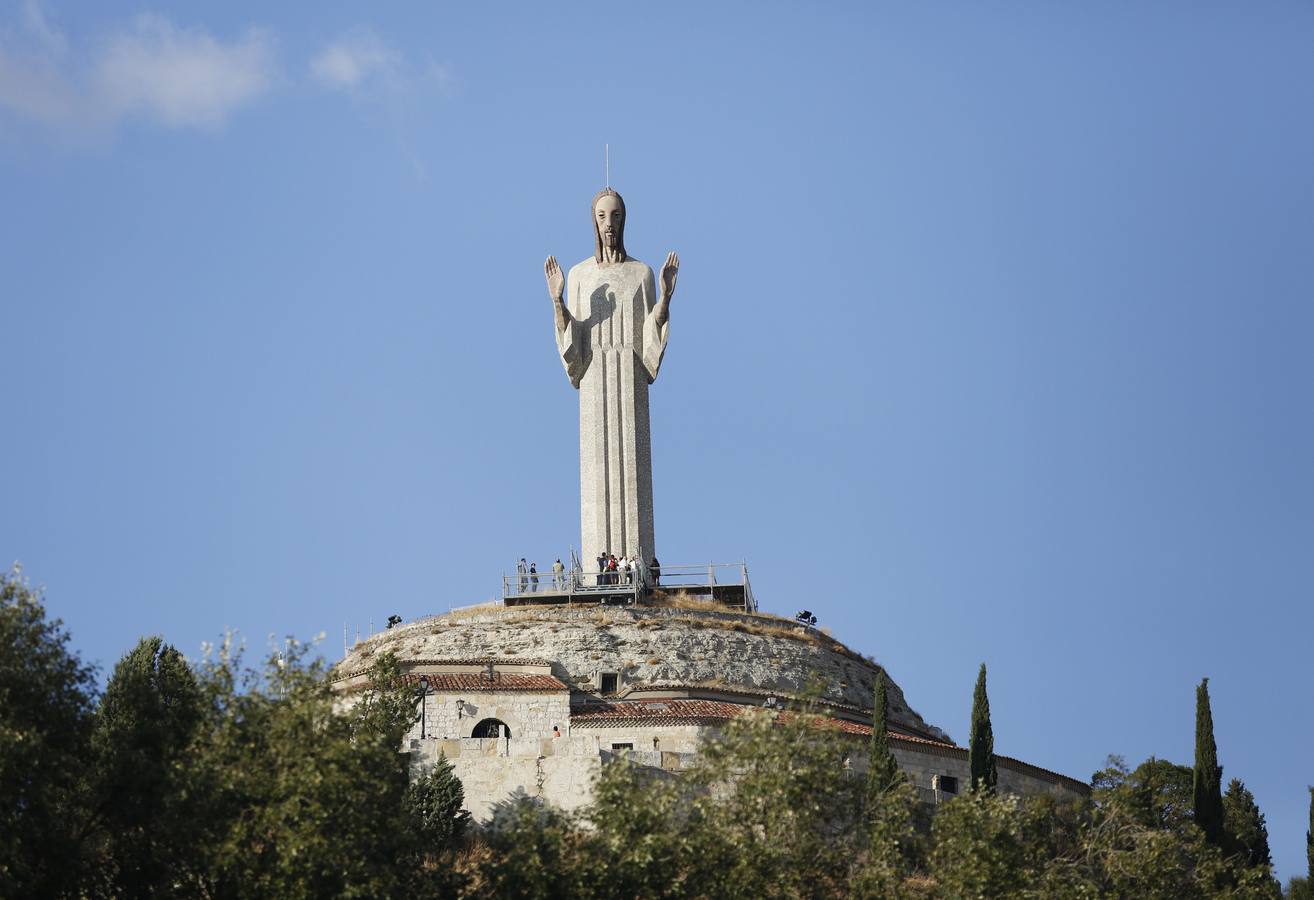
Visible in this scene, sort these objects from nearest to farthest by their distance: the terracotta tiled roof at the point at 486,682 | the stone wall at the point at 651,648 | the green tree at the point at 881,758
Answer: the green tree at the point at 881,758
the terracotta tiled roof at the point at 486,682
the stone wall at the point at 651,648

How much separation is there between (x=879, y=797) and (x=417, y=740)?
1505 cm

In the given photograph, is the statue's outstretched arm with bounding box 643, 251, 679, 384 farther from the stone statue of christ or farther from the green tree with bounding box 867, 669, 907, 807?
the green tree with bounding box 867, 669, 907, 807

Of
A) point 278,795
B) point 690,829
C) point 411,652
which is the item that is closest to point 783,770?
point 690,829

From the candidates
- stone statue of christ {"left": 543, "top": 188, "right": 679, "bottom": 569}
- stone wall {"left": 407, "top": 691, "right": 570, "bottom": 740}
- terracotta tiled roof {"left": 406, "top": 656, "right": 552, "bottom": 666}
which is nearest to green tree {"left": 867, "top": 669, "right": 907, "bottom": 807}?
stone wall {"left": 407, "top": 691, "right": 570, "bottom": 740}

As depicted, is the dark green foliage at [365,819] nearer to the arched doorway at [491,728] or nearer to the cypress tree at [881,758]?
the cypress tree at [881,758]

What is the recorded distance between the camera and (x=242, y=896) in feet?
153

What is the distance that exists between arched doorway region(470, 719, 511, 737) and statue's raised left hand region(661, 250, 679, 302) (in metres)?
24.5

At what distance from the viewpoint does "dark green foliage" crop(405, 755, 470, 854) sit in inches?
2186

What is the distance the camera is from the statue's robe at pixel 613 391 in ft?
272

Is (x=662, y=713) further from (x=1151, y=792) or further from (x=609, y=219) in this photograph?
(x=609, y=219)

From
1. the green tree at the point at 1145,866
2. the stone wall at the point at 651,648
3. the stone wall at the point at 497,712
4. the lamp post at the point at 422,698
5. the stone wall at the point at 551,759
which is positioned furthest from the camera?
the stone wall at the point at 651,648

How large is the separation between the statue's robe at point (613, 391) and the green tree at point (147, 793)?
103 ft

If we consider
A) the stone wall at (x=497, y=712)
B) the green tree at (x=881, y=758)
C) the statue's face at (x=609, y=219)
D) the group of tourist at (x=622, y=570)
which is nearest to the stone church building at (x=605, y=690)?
the stone wall at (x=497, y=712)

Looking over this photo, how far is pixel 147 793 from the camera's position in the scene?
4916 centimetres
